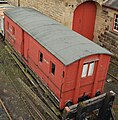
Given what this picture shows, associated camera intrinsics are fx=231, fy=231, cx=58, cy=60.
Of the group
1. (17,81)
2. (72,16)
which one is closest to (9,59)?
(17,81)

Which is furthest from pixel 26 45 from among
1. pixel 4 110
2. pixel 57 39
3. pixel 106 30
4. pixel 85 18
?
pixel 106 30

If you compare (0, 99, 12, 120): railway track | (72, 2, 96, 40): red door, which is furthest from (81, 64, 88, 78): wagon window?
(72, 2, 96, 40): red door

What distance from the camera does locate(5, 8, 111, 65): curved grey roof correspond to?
9.63 m

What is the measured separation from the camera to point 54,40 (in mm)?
10938

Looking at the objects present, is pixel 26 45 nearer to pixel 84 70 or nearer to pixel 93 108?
pixel 84 70

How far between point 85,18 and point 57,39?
741 cm

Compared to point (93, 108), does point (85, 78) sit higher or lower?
higher

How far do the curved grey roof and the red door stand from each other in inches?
145

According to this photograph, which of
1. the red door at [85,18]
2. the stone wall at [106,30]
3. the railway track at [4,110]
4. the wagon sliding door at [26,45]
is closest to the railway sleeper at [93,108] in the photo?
the railway track at [4,110]

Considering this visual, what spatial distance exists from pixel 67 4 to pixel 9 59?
5437 millimetres

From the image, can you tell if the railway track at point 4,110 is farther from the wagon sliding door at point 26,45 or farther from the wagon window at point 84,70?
the wagon window at point 84,70

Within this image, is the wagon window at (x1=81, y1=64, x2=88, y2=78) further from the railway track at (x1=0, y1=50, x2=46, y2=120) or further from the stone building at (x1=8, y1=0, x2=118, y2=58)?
the stone building at (x1=8, y1=0, x2=118, y2=58)

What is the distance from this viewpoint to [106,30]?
1756 cm

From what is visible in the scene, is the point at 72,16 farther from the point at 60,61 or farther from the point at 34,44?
the point at 60,61
